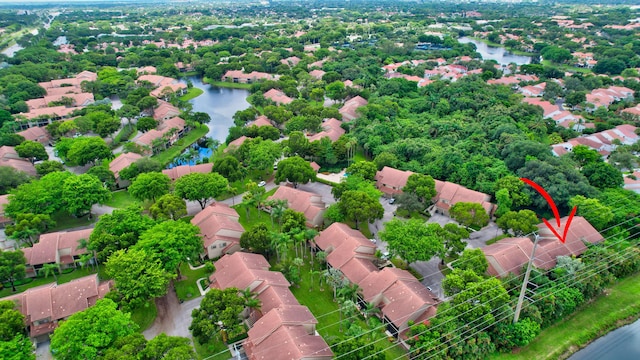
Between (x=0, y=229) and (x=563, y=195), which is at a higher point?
(x=563, y=195)

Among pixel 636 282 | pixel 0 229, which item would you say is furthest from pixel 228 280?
pixel 636 282

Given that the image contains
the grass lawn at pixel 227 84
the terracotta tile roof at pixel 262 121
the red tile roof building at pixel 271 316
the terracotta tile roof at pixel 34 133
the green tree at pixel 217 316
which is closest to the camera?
the red tile roof building at pixel 271 316

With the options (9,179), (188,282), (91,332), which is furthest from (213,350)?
(9,179)

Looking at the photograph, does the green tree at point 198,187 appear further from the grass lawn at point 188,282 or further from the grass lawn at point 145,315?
the grass lawn at point 145,315

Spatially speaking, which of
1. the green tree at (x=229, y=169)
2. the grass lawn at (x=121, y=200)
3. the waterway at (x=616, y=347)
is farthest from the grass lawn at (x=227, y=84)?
the waterway at (x=616, y=347)

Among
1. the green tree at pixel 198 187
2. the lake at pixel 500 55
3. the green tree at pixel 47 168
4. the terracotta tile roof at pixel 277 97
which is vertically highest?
the green tree at pixel 198 187

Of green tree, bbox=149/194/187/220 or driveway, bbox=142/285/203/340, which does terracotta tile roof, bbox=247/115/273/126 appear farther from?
driveway, bbox=142/285/203/340

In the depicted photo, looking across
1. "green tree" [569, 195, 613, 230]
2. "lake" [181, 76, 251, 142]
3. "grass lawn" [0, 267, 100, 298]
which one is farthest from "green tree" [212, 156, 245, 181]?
"green tree" [569, 195, 613, 230]

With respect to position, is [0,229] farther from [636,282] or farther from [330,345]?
[636,282]
